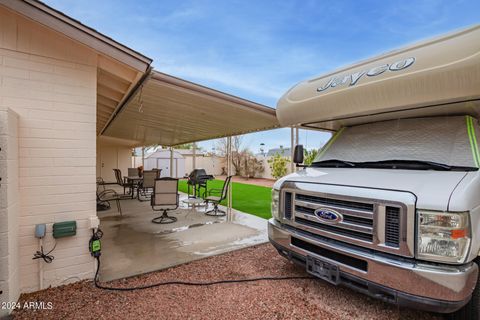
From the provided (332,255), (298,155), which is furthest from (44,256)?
(298,155)

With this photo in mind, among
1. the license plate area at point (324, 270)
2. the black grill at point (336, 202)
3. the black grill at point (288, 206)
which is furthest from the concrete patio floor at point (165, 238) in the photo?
the black grill at point (336, 202)

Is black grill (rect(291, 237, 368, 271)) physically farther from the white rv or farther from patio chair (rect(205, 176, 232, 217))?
patio chair (rect(205, 176, 232, 217))

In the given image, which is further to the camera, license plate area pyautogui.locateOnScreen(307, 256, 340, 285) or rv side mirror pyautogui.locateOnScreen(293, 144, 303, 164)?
rv side mirror pyautogui.locateOnScreen(293, 144, 303, 164)

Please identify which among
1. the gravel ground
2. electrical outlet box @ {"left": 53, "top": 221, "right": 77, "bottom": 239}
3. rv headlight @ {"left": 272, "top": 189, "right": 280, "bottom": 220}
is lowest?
the gravel ground

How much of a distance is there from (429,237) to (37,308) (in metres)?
3.89

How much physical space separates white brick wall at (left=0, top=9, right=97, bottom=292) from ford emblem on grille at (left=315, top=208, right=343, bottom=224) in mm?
2908

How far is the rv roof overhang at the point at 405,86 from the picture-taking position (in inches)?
90.2

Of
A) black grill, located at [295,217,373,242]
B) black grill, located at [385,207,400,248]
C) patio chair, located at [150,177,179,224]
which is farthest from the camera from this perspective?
patio chair, located at [150,177,179,224]

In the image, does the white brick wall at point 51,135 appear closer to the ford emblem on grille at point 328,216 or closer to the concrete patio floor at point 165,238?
the concrete patio floor at point 165,238

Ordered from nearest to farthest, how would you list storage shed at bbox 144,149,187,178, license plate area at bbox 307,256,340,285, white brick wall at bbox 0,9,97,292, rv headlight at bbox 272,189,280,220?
license plate area at bbox 307,256,340,285 < white brick wall at bbox 0,9,97,292 < rv headlight at bbox 272,189,280,220 < storage shed at bbox 144,149,187,178

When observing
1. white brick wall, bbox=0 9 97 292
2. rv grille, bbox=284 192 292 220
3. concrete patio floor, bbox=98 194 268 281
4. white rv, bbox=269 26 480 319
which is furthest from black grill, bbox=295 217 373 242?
white brick wall, bbox=0 9 97 292

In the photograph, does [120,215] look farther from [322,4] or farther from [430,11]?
[430,11]

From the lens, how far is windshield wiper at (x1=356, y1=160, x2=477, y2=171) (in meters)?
2.36

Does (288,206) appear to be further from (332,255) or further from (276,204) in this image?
(332,255)
